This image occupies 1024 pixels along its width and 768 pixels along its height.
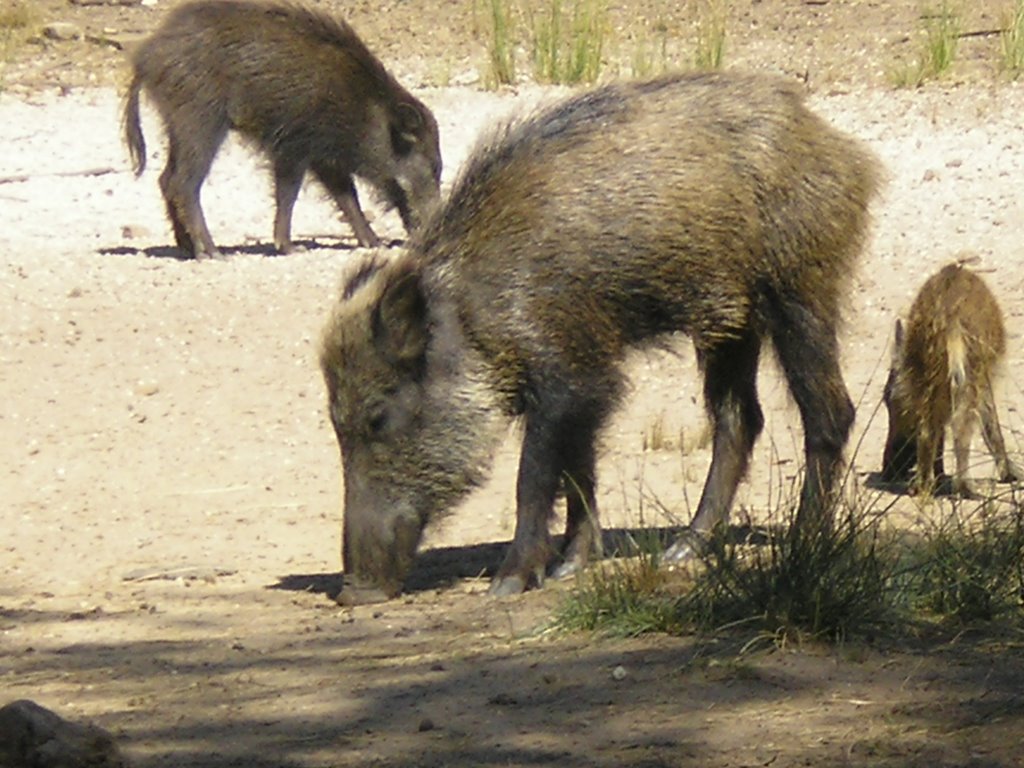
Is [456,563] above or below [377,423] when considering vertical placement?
below

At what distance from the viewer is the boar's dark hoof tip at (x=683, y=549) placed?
542 cm

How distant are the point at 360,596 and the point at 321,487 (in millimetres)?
1859

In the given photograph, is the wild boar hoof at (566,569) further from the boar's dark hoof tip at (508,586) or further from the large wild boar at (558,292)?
the boar's dark hoof tip at (508,586)

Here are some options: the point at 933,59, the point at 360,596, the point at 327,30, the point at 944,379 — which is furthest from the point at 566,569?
the point at 933,59

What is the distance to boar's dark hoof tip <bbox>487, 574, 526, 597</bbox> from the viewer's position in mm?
5646

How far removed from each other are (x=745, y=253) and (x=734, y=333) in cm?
28

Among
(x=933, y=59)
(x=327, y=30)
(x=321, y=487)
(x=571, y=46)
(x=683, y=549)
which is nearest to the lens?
(x=683, y=549)

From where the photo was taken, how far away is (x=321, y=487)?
7.45m

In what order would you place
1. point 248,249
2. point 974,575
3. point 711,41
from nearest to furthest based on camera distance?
point 974,575 < point 248,249 < point 711,41

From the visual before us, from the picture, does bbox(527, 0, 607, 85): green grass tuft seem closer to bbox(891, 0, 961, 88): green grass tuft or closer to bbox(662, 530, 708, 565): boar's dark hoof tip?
bbox(891, 0, 961, 88): green grass tuft

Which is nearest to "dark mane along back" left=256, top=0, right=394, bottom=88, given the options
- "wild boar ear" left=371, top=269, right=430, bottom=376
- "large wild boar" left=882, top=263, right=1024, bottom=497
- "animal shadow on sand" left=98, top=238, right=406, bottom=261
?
"animal shadow on sand" left=98, top=238, right=406, bottom=261

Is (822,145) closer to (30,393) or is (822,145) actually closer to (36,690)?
(36,690)

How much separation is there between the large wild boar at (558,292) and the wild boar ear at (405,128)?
19.4ft

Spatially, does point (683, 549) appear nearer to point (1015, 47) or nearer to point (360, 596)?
point (360, 596)
